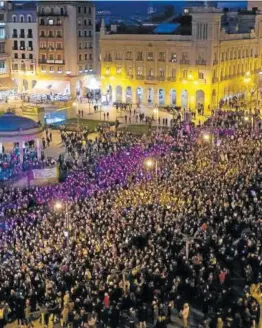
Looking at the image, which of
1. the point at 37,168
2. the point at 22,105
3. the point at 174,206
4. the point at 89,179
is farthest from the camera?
the point at 22,105

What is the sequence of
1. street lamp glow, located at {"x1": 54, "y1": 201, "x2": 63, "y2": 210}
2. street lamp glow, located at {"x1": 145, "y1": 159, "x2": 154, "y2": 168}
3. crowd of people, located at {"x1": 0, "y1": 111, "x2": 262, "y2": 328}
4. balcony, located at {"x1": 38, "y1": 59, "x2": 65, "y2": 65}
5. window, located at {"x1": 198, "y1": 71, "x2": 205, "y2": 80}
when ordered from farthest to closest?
balcony, located at {"x1": 38, "y1": 59, "x2": 65, "y2": 65} → window, located at {"x1": 198, "y1": 71, "x2": 205, "y2": 80} → street lamp glow, located at {"x1": 145, "y1": 159, "x2": 154, "y2": 168} → street lamp glow, located at {"x1": 54, "y1": 201, "x2": 63, "y2": 210} → crowd of people, located at {"x1": 0, "y1": 111, "x2": 262, "y2": 328}

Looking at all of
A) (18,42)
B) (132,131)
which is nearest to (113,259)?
(132,131)

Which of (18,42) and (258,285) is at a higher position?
(18,42)

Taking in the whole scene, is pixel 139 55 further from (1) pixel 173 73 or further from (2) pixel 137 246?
(2) pixel 137 246

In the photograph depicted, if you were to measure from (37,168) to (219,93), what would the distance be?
39777 mm

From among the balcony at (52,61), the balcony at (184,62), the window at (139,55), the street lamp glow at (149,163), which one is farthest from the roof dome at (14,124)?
the balcony at (52,61)

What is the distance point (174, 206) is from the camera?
100 ft

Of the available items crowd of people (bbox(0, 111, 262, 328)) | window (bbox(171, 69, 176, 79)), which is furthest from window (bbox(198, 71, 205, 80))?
crowd of people (bbox(0, 111, 262, 328))

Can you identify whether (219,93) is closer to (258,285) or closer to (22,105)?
(22,105)

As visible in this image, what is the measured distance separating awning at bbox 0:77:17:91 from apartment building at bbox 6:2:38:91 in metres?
2.04

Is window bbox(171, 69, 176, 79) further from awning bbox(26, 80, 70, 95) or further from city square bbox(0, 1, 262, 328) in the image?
awning bbox(26, 80, 70, 95)

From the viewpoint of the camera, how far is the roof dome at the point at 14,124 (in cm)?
4584

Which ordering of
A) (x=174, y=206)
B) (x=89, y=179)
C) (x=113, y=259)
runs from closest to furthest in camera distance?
(x=113, y=259), (x=174, y=206), (x=89, y=179)

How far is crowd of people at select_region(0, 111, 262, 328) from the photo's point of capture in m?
21.9
